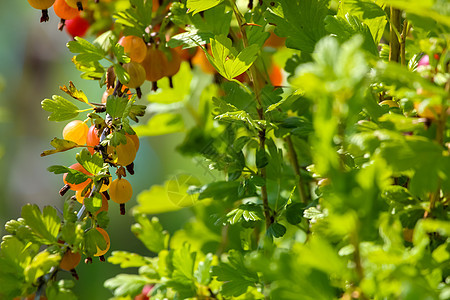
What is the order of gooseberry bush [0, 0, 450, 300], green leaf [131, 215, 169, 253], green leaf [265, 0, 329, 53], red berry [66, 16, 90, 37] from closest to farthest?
1. gooseberry bush [0, 0, 450, 300]
2. green leaf [265, 0, 329, 53]
3. green leaf [131, 215, 169, 253]
4. red berry [66, 16, 90, 37]

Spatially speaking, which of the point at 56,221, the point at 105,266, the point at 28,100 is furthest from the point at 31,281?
the point at 28,100

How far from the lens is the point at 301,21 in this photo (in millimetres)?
460

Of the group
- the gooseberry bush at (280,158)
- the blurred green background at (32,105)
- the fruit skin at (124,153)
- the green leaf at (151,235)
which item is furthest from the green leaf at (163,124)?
the blurred green background at (32,105)

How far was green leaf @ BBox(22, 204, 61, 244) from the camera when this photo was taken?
A: 0.39 m

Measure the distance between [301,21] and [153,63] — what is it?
18 cm

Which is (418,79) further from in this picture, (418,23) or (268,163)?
(268,163)

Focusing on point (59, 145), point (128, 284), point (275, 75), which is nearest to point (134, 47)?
point (59, 145)

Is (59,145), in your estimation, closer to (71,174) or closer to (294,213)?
(71,174)

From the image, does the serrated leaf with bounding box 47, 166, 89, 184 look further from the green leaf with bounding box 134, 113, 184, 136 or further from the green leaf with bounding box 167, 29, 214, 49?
the green leaf with bounding box 134, 113, 184, 136

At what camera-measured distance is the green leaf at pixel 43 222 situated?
0.39 metres

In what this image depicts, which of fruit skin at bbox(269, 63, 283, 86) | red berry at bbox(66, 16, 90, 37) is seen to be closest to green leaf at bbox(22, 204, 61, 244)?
red berry at bbox(66, 16, 90, 37)

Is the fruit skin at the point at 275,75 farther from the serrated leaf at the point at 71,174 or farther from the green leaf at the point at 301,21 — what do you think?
the serrated leaf at the point at 71,174

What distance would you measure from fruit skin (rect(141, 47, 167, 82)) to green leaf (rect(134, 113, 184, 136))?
28 cm

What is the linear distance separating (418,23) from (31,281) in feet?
1.05
